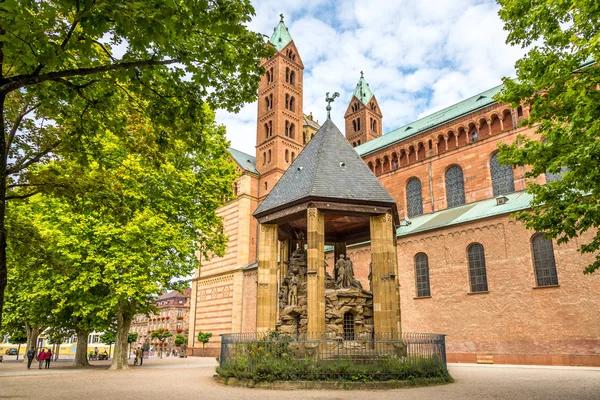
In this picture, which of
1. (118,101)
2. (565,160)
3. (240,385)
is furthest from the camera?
(240,385)

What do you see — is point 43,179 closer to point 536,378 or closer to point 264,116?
point 536,378

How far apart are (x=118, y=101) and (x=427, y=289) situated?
79.6ft

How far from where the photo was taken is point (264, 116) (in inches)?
1855

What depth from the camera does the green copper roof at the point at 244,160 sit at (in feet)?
148

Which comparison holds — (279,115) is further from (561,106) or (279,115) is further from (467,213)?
(561,106)

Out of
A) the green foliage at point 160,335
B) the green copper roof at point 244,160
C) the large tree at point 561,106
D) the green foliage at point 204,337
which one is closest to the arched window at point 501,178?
the large tree at point 561,106

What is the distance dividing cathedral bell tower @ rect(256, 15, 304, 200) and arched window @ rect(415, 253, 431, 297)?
18.8m

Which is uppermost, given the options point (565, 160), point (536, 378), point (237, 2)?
point (237, 2)

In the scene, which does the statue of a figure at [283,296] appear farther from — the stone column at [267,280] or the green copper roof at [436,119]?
the green copper roof at [436,119]

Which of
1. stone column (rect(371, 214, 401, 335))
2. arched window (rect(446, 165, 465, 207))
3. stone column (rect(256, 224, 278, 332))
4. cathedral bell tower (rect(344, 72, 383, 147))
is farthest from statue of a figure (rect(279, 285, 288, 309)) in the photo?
cathedral bell tower (rect(344, 72, 383, 147))

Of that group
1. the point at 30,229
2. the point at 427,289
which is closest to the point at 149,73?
the point at 30,229

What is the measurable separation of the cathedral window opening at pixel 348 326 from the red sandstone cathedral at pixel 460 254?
611cm

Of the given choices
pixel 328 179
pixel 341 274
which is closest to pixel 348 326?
pixel 341 274

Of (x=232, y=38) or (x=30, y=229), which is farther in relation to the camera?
(x=30, y=229)
